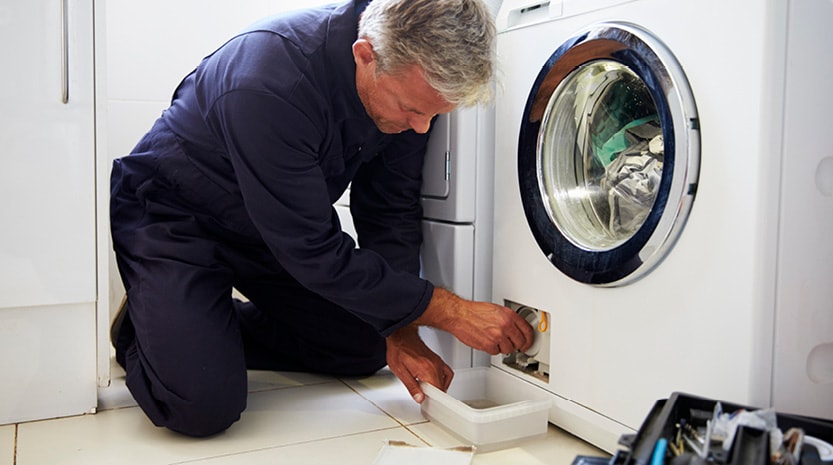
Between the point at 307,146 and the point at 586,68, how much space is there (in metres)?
0.51

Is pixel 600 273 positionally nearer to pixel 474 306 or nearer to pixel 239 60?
pixel 474 306

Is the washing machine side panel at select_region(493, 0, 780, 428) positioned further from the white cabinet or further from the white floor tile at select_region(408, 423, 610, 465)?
the white cabinet

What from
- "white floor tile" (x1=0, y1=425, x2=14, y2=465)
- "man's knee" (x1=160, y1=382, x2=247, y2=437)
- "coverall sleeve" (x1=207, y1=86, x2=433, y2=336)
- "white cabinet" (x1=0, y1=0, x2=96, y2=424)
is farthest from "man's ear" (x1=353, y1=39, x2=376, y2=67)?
"white floor tile" (x1=0, y1=425, x2=14, y2=465)

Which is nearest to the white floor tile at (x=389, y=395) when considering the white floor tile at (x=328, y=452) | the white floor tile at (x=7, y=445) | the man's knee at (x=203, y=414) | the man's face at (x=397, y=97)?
the white floor tile at (x=328, y=452)

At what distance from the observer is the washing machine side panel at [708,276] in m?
1.05

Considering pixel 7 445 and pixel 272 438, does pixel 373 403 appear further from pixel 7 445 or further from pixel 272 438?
pixel 7 445

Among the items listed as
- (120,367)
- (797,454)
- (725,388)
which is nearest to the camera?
(797,454)

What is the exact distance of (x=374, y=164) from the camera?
1.67 meters

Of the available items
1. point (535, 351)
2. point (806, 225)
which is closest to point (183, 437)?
point (535, 351)

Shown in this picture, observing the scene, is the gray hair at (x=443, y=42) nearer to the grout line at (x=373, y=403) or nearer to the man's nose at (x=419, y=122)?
the man's nose at (x=419, y=122)

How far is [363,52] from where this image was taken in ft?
4.35

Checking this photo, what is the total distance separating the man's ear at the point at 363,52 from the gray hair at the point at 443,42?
31 millimetres

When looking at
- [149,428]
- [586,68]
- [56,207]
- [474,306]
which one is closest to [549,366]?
[474,306]

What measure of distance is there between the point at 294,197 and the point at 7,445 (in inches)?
27.8
